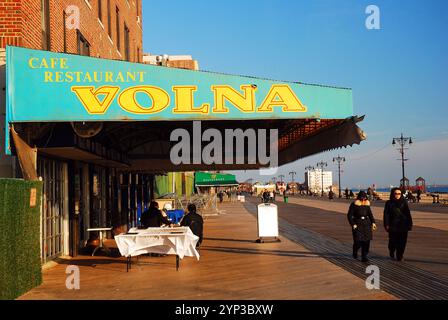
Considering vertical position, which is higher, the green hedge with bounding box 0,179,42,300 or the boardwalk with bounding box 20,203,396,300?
the green hedge with bounding box 0,179,42,300

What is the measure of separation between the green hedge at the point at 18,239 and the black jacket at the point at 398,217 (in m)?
8.06

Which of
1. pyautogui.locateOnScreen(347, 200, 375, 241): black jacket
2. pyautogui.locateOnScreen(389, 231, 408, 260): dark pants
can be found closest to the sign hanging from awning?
pyautogui.locateOnScreen(347, 200, 375, 241): black jacket

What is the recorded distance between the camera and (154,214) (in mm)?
14375

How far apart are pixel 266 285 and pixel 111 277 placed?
328cm

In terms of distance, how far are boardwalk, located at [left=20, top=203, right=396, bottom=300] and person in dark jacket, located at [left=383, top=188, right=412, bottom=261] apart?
174cm

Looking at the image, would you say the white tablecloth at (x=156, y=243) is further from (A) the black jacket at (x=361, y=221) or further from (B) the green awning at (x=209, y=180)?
(B) the green awning at (x=209, y=180)

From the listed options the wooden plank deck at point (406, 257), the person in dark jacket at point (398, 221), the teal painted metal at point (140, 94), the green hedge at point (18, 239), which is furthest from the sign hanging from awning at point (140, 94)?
the person in dark jacket at point (398, 221)

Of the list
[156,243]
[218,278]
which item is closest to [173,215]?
[156,243]

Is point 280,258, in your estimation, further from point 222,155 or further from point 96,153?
point 222,155

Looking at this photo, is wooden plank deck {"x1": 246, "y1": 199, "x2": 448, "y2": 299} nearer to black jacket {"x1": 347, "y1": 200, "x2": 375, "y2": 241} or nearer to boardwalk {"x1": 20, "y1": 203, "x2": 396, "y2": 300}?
boardwalk {"x1": 20, "y1": 203, "x2": 396, "y2": 300}

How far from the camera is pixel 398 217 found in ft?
42.1

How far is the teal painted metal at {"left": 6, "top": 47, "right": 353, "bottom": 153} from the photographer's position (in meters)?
9.82
